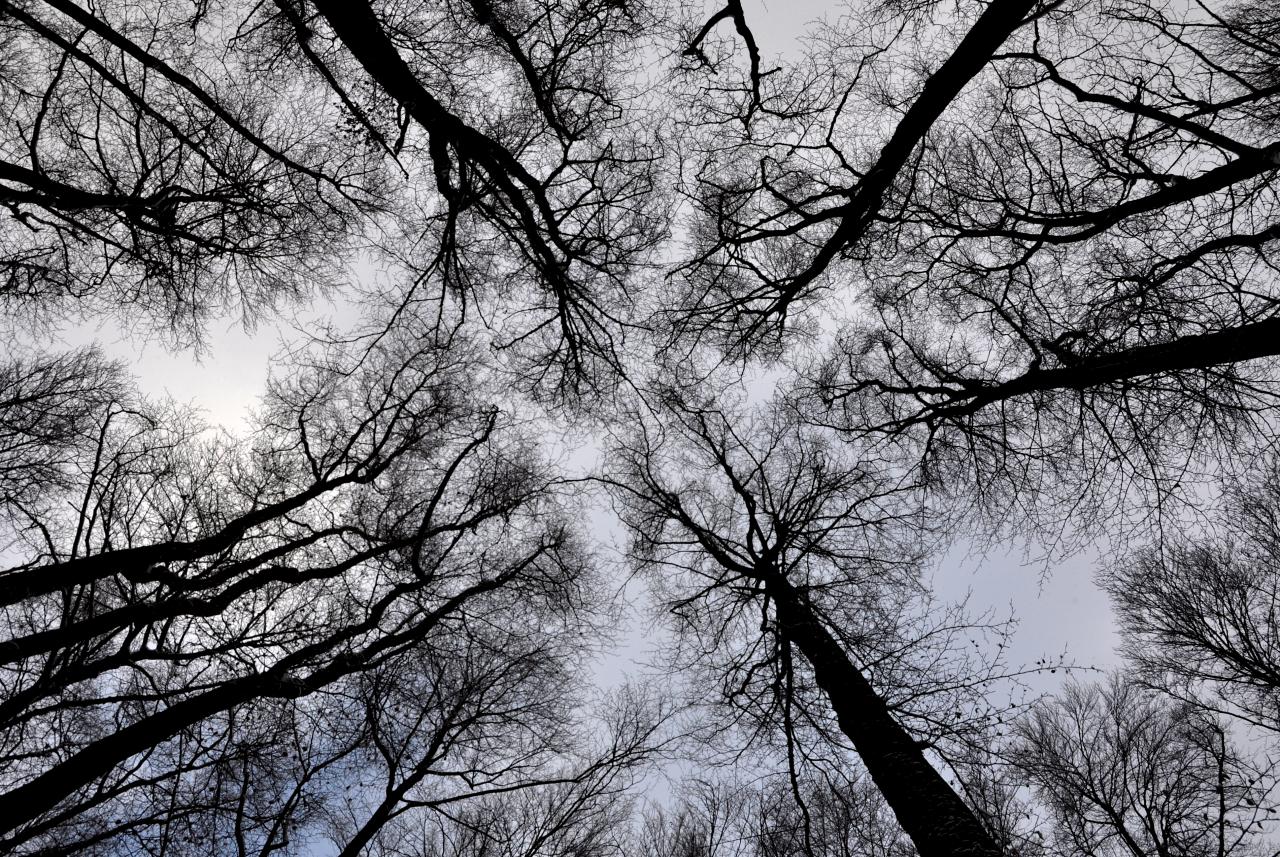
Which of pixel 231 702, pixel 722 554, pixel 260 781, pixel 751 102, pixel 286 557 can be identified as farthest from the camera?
pixel 722 554

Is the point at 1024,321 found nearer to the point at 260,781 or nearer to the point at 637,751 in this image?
the point at 637,751

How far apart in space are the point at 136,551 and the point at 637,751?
22.3 ft

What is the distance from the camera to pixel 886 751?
218 inches

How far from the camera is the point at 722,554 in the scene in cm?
836

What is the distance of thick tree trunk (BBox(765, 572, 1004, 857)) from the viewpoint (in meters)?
4.56

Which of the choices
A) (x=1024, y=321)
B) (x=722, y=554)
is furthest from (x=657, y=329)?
(x=1024, y=321)

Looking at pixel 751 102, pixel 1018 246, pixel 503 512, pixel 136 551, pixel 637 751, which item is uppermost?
pixel 751 102

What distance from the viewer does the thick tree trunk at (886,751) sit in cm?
456

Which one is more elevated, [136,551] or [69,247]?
[69,247]

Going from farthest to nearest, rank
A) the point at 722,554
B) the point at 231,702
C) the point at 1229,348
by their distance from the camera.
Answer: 1. the point at 722,554
2. the point at 231,702
3. the point at 1229,348

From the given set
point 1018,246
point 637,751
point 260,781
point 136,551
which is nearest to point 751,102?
point 1018,246

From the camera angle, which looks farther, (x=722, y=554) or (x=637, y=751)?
(x=637, y=751)

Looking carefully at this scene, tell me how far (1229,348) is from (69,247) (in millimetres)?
10356

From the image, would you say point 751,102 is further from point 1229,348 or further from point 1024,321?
point 1229,348
